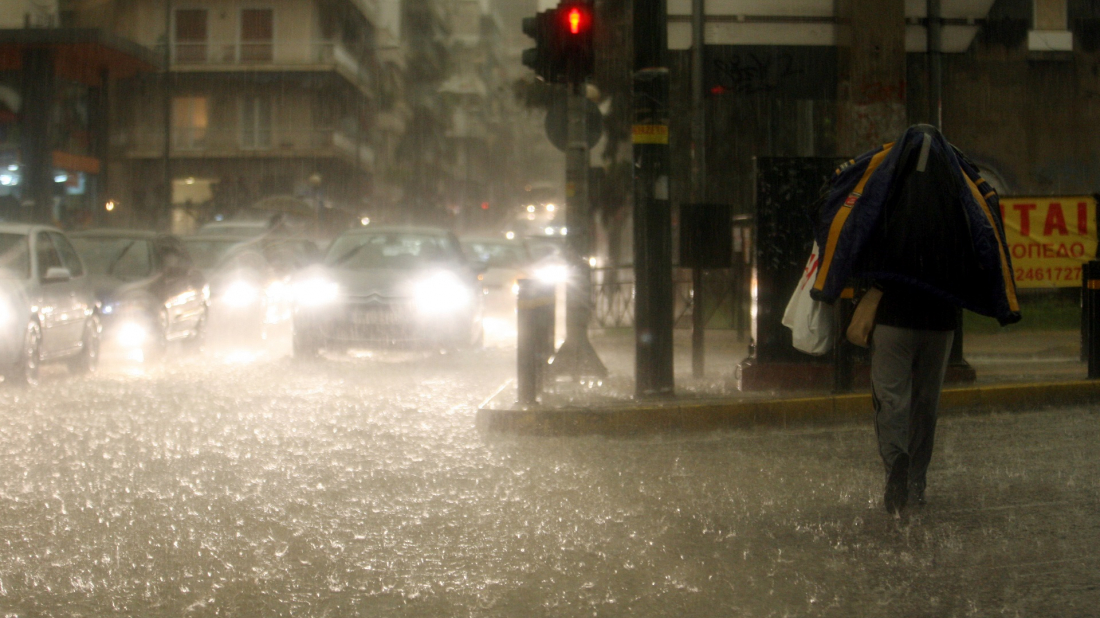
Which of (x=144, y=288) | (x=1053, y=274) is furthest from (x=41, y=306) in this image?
(x=1053, y=274)

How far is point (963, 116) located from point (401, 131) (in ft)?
181

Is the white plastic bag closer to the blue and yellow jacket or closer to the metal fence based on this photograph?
the blue and yellow jacket

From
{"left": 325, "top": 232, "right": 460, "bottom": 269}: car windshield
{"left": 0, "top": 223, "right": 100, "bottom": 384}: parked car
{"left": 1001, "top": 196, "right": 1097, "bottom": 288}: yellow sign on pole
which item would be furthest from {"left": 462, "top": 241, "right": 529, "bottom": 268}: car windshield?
{"left": 1001, "top": 196, "right": 1097, "bottom": 288}: yellow sign on pole

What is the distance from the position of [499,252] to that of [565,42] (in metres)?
12.1

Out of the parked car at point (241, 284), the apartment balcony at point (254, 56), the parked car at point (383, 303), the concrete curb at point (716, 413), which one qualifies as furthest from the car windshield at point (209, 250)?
the apartment balcony at point (254, 56)

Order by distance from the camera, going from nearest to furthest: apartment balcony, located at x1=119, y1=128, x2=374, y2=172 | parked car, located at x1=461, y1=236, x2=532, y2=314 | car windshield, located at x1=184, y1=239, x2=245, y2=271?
car windshield, located at x1=184, y1=239, x2=245, y2=271 → parked car, located at x1=461, y1=236, x2=532, y2=314 → apartment balcony, located at x1=119, y1=128, x2=374, y2=172

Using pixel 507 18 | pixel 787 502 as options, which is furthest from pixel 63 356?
pixel 507 18

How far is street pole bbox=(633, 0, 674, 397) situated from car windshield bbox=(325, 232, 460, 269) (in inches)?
235

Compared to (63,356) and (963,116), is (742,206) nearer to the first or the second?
(963,116)

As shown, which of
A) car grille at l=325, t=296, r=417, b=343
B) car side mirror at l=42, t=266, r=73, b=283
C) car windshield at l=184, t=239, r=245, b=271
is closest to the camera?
car side mirror at l=42, t=266, r=73, b=283

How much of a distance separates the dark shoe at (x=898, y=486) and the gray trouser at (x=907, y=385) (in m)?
0.03

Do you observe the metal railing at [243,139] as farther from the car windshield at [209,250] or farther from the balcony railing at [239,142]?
the car windshield at [209,250]

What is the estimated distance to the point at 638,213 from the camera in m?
9.84

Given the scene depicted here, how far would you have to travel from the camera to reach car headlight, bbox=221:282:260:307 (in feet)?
64.0
